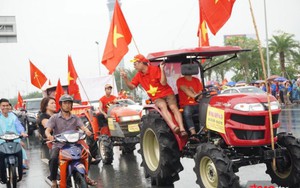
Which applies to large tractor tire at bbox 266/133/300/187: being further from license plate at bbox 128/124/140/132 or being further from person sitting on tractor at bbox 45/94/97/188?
license plate at bbox 128/124/140/132

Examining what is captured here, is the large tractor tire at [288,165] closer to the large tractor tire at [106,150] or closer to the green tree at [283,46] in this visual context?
the large tractor tire at [106,150]

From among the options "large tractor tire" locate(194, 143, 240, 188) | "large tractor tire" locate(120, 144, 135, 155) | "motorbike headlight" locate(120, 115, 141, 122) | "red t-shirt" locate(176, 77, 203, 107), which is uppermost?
"red t-shirt" locate(176, 77, 203, 107)

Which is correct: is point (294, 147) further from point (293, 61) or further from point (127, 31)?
point (293, 61)

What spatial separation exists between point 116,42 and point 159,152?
469cm

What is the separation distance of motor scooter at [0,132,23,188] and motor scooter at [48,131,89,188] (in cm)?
170

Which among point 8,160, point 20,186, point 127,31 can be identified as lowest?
point 20,186

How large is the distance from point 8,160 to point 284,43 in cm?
4165

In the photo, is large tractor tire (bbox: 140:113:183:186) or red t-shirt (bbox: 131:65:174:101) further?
red t-shirt (bbox: 131:65:174:101)

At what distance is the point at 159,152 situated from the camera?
25.2 feet

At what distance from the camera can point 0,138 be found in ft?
27.2

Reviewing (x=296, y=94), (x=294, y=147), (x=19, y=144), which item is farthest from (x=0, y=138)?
(x=296, y=94)

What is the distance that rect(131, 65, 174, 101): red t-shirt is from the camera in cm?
766

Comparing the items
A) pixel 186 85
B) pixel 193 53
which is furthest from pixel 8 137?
pixel 193 53

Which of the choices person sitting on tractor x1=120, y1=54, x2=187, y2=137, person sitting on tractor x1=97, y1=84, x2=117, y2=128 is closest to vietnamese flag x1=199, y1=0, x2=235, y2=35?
person sitting on tractor x1=120, y1=54, x2=187, y2=137
